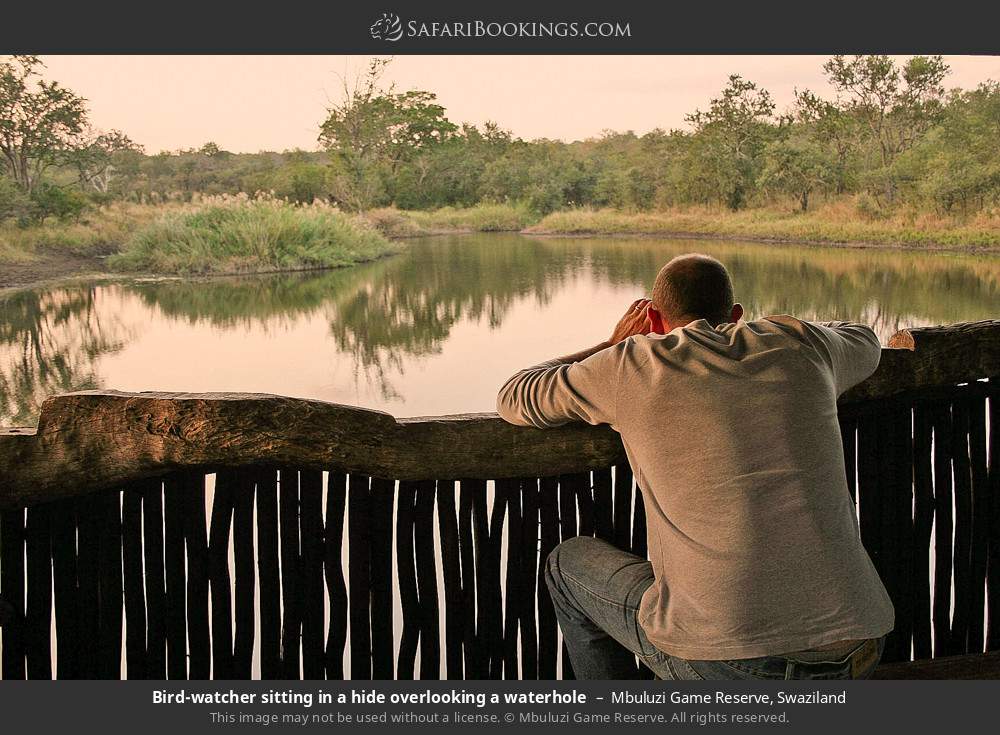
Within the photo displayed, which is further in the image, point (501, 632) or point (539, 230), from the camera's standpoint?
point (539, 230)

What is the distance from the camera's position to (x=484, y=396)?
320 cm

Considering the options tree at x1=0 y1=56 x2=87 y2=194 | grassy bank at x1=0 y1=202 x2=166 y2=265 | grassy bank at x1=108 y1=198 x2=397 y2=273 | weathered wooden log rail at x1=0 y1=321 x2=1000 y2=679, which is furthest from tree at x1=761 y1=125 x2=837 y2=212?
weathered wooden log rail at x1=0 y1=321 x2=1000 y2=679

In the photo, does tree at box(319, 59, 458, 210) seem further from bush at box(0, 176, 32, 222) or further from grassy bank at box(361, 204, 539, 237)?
bush at box(0, 176, 32, 222)

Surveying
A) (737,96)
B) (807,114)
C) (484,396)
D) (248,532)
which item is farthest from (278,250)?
(248,532)

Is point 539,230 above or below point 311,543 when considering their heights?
above

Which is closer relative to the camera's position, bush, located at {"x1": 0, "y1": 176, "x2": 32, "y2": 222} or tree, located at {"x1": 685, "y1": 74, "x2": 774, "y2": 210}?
bush, located at {"x1": 0, "y1": 176, "x2": 32, "y2": 222}

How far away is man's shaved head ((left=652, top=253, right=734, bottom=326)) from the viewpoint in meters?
1.20

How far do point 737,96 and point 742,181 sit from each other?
0.54 meters

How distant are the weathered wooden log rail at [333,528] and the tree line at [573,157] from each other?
2372 millimetres

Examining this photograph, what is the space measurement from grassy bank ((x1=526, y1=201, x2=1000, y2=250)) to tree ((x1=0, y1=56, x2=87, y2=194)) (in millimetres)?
1921
